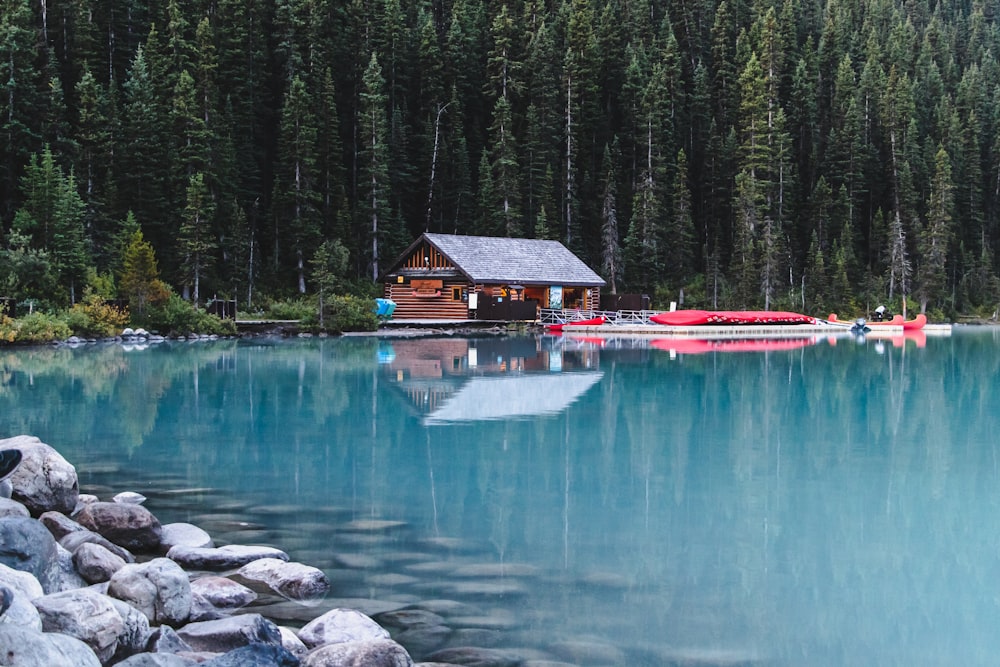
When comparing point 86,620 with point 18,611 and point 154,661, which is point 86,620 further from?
point 154,661

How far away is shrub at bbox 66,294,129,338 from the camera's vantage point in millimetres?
35219

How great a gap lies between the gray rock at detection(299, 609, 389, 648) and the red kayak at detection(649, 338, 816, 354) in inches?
1130

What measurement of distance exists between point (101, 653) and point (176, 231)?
146 feet

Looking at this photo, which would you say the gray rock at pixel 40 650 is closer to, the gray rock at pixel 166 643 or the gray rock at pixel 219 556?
the gray rock at pixel 166 643

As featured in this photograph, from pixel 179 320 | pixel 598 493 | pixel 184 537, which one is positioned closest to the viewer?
pixel 184 537

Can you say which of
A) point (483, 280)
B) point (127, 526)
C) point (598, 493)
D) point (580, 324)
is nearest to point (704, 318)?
point (580, 324)

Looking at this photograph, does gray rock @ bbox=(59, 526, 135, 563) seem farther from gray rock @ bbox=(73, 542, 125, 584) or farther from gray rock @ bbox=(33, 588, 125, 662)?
gray rock @ bbox=(33, 588, 125, 662)

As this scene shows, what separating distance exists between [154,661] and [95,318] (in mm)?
33038

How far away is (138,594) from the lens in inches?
280

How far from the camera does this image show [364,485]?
1202cm

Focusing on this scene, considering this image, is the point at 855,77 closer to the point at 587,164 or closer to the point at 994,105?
the point at 994,105

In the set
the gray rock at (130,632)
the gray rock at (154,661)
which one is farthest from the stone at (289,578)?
the gray rock at (154,661)

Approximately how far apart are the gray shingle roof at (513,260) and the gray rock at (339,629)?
41.0 meters

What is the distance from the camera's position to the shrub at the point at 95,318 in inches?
1387
